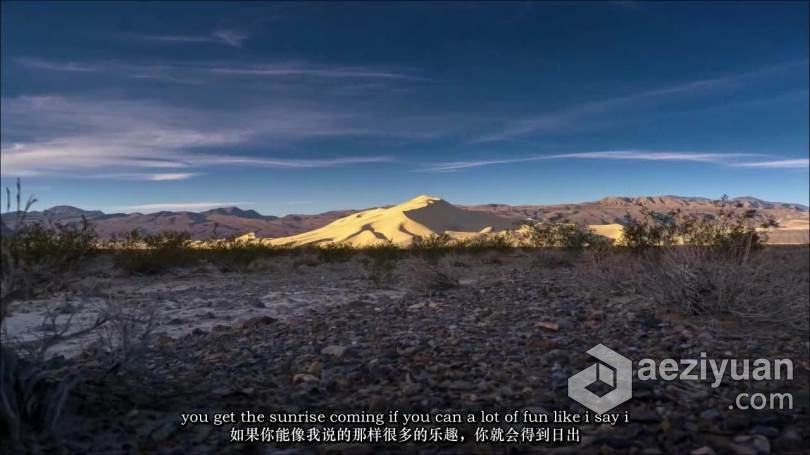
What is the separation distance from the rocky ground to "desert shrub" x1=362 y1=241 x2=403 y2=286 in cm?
300

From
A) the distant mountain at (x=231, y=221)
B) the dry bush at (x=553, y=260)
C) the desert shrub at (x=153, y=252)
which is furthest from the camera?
the distant mountain at (x=231, y=221)

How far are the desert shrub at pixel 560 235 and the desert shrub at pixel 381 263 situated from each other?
5.12 metres

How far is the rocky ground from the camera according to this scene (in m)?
2.82

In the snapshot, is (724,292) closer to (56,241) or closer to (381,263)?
(381,263)

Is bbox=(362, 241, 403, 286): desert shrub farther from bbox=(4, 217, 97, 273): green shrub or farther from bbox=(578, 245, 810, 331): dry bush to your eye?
bbox=(4, 217, 97, 273): green shrub

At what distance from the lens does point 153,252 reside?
14.8 meters

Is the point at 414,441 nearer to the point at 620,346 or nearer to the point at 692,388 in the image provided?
the point at 692,388

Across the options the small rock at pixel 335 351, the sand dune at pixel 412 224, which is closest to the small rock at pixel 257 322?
the small rock at pixel 335 351

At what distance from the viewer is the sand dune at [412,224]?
38969 millimetres

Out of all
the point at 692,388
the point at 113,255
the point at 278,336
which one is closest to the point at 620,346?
the point at 692,388

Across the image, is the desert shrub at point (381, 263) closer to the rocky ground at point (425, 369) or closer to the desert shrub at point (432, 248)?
the desert shrub at point (432, 248)

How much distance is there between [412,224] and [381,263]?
27649mm

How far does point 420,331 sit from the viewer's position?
5.41 m

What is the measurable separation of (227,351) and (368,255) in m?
14.5
